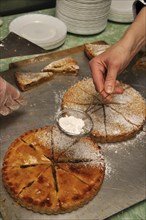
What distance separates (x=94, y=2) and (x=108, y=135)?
1.34 meters

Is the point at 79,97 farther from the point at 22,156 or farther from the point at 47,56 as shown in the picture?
the point at 22,156

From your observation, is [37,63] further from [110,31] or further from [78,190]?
[78,190]

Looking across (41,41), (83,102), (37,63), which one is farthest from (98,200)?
(41,41)

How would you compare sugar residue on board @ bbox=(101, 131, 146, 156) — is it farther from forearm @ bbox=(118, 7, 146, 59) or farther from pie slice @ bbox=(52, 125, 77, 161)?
forearm @ bbox=(118, 7, 146, 59)

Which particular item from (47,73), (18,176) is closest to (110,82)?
(47,73)

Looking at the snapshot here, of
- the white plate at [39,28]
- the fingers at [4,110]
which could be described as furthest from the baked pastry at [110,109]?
the white plate at [39,28]

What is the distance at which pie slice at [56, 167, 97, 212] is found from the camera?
1.74 m

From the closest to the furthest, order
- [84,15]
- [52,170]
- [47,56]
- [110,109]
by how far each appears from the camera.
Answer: [52,170] → [110,109] → [47,56] → [84,15]

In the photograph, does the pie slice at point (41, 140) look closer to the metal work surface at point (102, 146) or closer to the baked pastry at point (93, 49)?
the metal work surface at point (102, 146)

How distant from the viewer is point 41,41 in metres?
2.89

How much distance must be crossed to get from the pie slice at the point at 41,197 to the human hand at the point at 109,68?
0.67 metres

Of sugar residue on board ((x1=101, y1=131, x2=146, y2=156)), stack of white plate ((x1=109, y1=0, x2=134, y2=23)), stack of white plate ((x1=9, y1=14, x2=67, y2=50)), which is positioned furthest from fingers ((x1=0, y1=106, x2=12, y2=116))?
stack of white plate ((x1=109, y1=0, x2=134, y2=23))

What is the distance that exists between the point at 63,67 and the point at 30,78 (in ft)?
0.97

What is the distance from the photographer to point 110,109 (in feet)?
7.95
